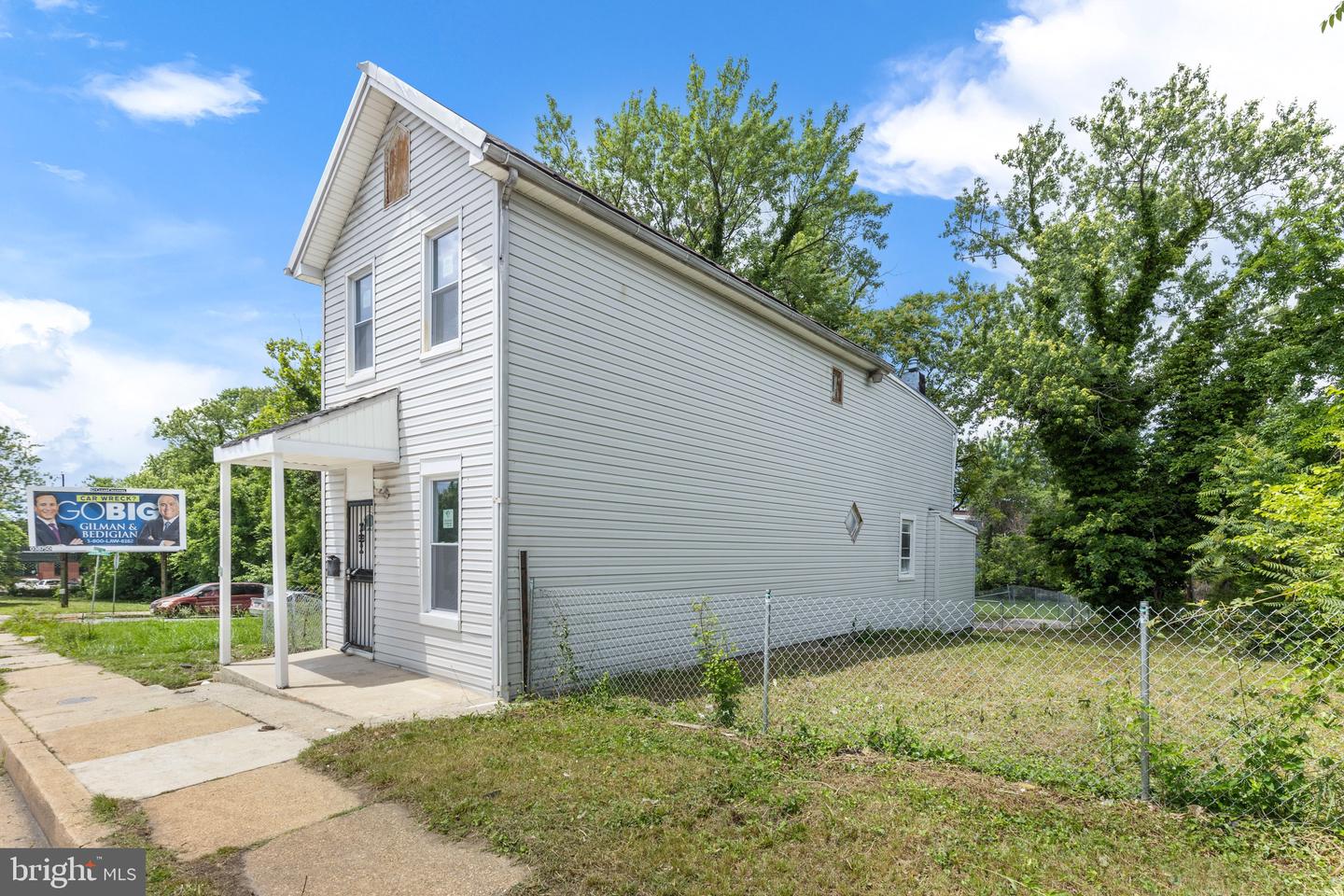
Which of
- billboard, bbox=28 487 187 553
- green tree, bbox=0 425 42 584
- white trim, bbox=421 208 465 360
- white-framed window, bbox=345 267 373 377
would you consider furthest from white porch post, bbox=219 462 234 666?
green tree, bbox=0 425 42 584

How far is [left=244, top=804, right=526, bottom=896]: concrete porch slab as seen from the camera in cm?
335

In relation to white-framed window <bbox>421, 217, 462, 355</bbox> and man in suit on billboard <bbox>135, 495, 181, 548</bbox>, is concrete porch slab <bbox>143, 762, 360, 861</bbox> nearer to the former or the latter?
white-framed window <bbox>421, 217, 462, 355</bbox>

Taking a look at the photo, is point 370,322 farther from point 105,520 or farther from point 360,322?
point 105,520

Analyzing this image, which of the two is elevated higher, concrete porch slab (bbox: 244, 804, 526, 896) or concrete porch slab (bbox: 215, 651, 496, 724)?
concrete porch slab (bbox: 244, 804, 526, 896)

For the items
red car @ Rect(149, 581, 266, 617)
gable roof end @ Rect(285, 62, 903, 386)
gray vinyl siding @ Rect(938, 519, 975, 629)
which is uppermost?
gable roof end @ Rect(285, 62, 903, 386)

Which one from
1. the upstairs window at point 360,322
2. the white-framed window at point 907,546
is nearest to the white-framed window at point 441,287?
the upstairs window at point 360,322

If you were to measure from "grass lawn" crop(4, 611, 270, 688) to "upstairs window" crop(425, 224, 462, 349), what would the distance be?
517cm

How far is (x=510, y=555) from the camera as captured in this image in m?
7.06

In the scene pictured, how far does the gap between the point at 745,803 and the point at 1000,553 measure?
34.0 m

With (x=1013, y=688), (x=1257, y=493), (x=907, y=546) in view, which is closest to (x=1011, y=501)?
(x=907, y=546)

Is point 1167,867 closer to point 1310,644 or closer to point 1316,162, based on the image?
point 1310,644

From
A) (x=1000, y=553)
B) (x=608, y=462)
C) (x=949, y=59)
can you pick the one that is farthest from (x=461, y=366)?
(x=1000, y=553)

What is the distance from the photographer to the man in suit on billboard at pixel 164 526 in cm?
1930

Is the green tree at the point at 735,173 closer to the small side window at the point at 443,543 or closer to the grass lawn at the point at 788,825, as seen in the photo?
the small side window at the point at 443,543
